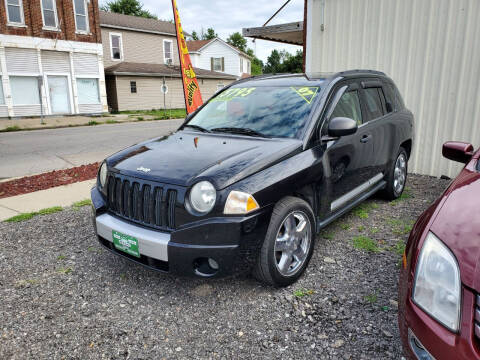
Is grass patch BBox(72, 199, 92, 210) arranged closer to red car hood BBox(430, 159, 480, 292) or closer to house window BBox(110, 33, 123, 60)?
red car hood BBox(430, 159, 480, 292)

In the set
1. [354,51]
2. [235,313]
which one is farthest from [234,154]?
[354,51]

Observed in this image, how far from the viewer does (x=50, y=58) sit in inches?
859

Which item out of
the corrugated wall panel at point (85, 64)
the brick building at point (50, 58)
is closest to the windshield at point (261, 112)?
the brick building at point (50, 58)

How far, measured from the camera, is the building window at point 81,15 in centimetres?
2236

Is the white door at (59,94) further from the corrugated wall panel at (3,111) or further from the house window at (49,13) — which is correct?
the house window at (49,13)

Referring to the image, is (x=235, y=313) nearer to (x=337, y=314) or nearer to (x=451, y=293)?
(x=337, y=314)

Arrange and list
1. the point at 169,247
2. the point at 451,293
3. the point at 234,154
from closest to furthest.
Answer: the point at 451,293
the point at 169,247
the point at 234,154

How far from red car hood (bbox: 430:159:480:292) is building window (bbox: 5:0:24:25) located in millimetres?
23802

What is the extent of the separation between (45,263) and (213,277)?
1955mm

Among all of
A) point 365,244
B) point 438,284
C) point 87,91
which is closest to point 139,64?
point 87,91

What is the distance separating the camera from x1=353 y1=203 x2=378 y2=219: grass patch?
4775 millimetres

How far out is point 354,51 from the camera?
7.37 metres

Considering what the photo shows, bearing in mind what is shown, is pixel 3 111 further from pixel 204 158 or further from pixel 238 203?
pixel 238 203

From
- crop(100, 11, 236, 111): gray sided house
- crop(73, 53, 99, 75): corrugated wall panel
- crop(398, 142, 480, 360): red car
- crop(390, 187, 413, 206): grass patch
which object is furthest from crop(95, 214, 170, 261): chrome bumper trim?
crop(100, 11, 236, 111): gray sided house
